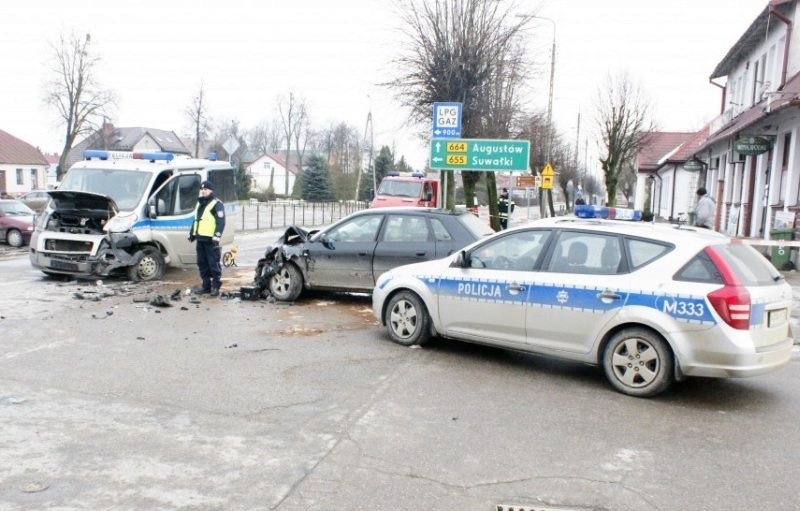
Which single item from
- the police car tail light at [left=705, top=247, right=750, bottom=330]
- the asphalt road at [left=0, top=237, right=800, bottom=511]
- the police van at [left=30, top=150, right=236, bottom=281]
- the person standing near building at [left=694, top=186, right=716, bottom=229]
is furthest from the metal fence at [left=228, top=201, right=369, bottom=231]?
the police car tail light at [left=705, top=247, right=750, bottom=330]

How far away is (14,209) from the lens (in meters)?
20.4

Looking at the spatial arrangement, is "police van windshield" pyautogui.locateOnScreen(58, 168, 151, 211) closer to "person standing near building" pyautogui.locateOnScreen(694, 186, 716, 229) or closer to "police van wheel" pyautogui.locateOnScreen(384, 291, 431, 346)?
"police van wheel" pyautogui.locateOnScreen(384, 291, 431, 346)

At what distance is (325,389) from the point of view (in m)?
5.82

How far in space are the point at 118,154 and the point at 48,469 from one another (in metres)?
10.4

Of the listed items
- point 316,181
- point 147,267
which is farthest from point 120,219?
point 316,181

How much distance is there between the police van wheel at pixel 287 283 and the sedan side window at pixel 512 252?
3731mm

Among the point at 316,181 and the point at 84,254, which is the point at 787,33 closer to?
the point at 84,254

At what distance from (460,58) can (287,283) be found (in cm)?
1205

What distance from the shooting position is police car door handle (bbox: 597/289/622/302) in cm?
581

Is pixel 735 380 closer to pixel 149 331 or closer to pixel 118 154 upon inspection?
pixel 149 331

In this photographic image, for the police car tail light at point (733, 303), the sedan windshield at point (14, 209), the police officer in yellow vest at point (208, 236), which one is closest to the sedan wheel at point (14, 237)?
the sedan windshield at point (14, 209)

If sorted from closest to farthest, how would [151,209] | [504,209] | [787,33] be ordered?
[151,209] < [787,33] < [504,209]

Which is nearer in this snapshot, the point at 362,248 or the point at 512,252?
the point at 512,252

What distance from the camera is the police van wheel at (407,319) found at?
7.29 m
